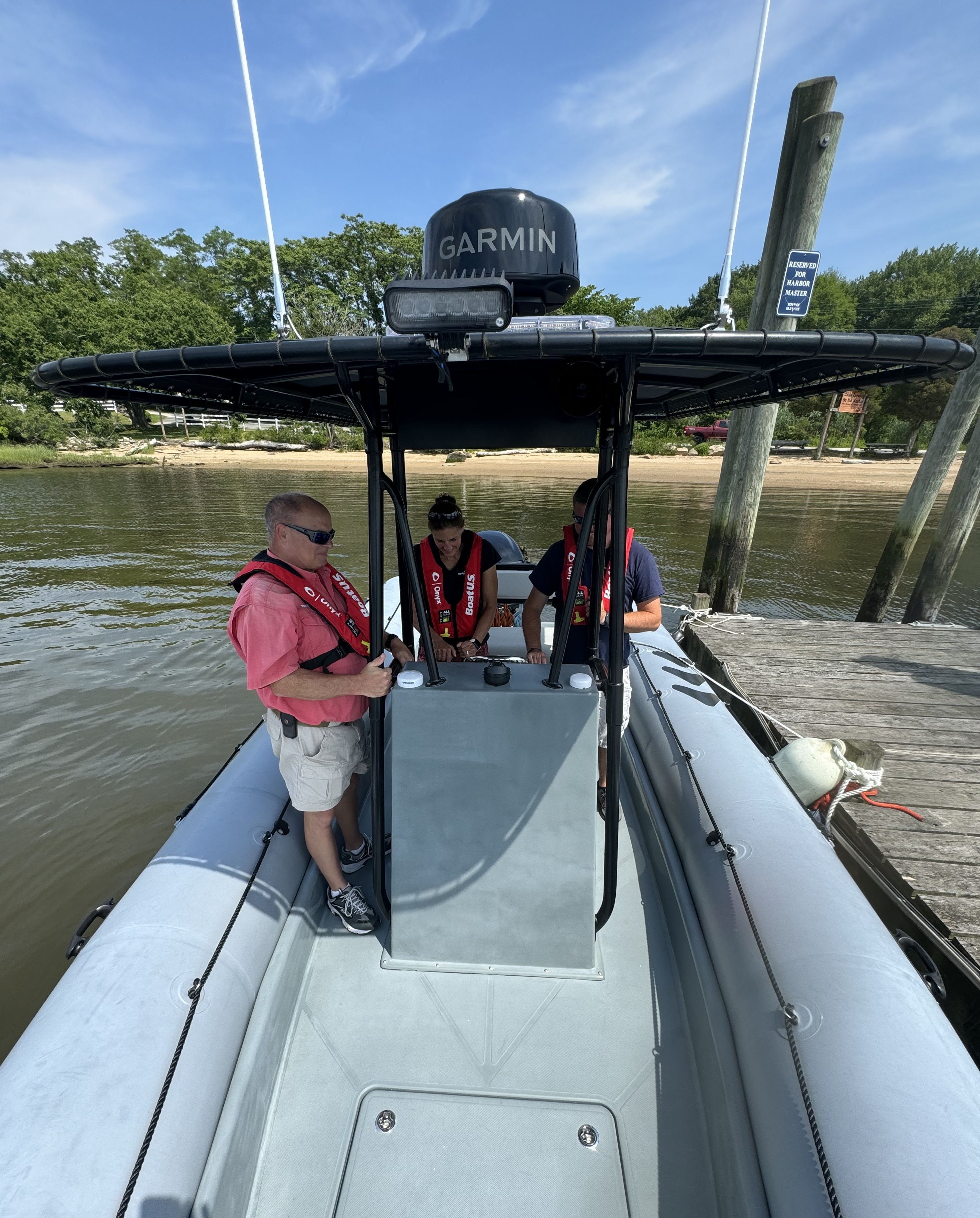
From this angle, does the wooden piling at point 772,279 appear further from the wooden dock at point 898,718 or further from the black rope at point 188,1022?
the black rope at point 188,1022

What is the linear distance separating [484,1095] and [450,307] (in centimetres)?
219

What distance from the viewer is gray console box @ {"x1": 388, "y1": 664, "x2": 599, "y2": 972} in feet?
6.10

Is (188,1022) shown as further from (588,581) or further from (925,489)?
(925,489)

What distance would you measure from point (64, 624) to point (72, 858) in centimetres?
551

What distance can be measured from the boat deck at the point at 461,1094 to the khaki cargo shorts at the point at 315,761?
526mm

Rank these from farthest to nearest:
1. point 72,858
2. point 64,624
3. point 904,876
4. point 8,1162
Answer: point 64,624 < point 72,858 < point 904,876 < point 8,1162

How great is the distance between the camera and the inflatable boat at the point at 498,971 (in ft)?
4.19

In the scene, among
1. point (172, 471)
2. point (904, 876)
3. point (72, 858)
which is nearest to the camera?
point (904, 876)

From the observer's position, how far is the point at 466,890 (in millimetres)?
1996

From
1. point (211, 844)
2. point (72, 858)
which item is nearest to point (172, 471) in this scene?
point (72, 858)

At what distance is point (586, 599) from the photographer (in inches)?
108

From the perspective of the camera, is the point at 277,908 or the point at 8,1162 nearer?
the point at 8,1162

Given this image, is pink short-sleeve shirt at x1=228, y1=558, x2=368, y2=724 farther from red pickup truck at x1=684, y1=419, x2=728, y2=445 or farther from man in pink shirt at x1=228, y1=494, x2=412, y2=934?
red pickup truck at x1=684, y1=419, x2=728, y2=445

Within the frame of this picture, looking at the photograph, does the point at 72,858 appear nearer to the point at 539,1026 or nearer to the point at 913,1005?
the point at 539,1026
